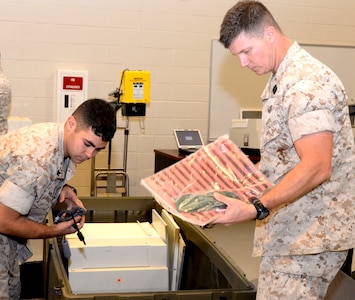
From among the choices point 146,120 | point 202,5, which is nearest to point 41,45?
point 146,120

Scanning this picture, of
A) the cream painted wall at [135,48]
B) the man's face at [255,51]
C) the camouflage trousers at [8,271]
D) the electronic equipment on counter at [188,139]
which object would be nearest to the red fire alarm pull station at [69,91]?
the cream painted wall at [135,48]

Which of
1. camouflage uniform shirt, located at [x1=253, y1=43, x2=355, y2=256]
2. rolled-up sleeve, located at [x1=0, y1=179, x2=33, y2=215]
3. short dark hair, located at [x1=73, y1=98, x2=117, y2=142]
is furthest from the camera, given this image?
short dark hair, located at [x1=73, y1=98, x2=117, y2=142]

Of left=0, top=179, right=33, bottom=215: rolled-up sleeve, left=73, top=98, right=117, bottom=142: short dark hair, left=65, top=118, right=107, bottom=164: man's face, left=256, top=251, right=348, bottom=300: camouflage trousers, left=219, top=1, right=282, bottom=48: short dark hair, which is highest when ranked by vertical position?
left=219, top=1, right=282, bottom=48: short dark hair

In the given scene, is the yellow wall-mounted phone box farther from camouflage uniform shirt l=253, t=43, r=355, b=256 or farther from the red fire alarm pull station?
camouflage uniform shirt l=253, t=43, r=355, b=256

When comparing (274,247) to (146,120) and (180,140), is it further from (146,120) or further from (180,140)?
(146,120)

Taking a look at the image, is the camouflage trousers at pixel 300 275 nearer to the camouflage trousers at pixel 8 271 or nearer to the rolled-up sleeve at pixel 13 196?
the rolled-up sleeve at pixel 13 196

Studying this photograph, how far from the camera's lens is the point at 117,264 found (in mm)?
2730

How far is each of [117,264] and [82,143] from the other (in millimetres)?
642

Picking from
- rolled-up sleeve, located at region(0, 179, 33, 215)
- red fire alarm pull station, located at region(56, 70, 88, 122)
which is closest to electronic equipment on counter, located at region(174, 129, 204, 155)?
red fire alarm pull station, located at region(56, 70, 88, 122)

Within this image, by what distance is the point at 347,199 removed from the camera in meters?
1.93

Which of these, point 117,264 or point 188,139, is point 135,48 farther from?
point 117,264

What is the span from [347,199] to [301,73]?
0.43 metres

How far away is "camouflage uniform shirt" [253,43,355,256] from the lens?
185 centimetres

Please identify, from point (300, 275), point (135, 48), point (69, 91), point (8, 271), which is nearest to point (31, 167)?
point (8, 271)
